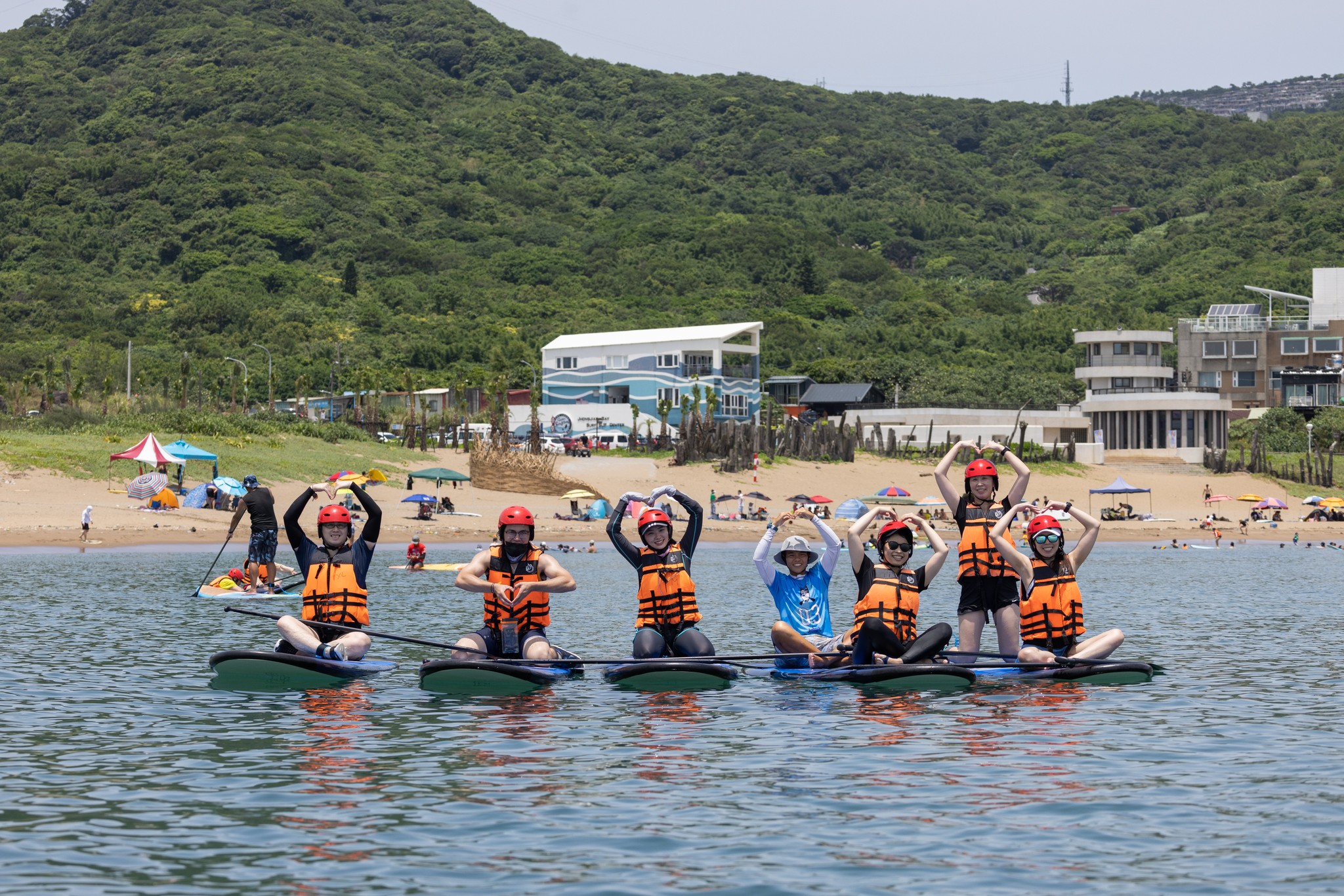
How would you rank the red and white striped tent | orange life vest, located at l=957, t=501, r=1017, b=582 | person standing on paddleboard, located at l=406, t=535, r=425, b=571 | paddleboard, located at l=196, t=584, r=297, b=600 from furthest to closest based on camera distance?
the red and white striped tent, person standing on paddleboard, located at l=406, t=535, r=425, b=571, paddleboard, located at l=196, t=584, r=297, b=600, orange life vest, located at l=957, t=501, r=1017, b=582

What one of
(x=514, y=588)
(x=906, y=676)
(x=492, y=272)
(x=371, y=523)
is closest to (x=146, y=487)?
(x=371, y=523)

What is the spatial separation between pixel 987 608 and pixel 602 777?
6229 millimetres

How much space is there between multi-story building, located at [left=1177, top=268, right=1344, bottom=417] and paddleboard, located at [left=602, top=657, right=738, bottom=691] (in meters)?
105

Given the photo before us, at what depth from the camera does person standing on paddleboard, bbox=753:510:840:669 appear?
16.7m

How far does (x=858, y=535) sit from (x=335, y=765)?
5938 mm

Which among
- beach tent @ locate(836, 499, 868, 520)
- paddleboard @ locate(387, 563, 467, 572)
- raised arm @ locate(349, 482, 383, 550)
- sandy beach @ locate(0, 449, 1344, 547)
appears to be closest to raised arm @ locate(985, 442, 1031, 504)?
raised arm @ locate(349, 482, 383, 550)

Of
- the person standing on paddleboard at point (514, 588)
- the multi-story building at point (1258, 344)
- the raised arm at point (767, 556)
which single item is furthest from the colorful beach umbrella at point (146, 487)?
the multi-story building at point (1258, 344)

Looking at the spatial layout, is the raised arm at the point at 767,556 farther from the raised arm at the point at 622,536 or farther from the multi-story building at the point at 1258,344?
the multi-story building at the point at 1258,344

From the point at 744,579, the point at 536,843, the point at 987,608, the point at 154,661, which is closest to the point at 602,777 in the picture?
the point at 536,843

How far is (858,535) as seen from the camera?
1540 centimetres

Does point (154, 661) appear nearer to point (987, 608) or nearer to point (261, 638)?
point (261, 638)

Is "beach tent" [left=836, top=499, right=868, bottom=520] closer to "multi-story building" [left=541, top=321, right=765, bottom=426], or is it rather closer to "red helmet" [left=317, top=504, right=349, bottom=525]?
"red helmet" [left=317, top=504, right=349, bottom=525]

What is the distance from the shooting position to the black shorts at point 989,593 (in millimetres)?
16453

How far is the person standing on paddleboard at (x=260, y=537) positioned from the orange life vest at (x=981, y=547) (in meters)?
16.3
